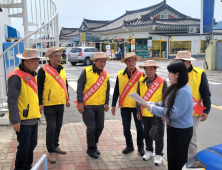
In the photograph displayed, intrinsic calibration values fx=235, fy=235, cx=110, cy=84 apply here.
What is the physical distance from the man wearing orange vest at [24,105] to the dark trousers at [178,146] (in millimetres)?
1845

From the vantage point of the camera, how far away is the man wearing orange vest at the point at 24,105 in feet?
9.89

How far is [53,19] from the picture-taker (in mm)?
6816

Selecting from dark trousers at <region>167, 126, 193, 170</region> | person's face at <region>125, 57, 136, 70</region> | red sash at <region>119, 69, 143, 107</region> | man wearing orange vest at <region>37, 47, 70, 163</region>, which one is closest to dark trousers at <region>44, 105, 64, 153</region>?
man wearing orange vest at <region>37, 47, 70, 163</region>

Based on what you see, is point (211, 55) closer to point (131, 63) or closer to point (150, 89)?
point (131, 63)

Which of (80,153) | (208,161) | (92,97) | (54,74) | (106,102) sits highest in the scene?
(54,74)

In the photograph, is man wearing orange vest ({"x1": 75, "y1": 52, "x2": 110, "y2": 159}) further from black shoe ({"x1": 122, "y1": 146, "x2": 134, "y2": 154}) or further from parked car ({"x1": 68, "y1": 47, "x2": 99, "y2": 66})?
parked car ({"x1": 68, "y1": 47, "x2": 99, "y2": 66})

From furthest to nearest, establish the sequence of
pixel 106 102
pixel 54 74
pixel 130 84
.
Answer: pixel 106 102 → pixel 130 84 → pixel 54 74

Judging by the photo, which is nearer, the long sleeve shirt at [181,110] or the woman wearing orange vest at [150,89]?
the long sleeve shirt at [181,110]

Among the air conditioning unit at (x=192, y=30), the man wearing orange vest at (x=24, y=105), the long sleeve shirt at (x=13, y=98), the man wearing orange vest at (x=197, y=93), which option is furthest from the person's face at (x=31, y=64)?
the air conditioning unit at (x=192, y=30)

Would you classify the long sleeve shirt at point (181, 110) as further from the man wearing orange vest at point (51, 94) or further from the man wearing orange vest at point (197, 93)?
the man wearing orange vest at point (51, 94)

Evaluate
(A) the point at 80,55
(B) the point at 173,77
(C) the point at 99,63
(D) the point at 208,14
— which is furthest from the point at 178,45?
(B) the point at 173,77

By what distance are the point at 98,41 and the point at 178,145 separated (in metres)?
36.0

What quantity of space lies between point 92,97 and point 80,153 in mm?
1076

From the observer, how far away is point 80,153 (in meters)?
4.33
